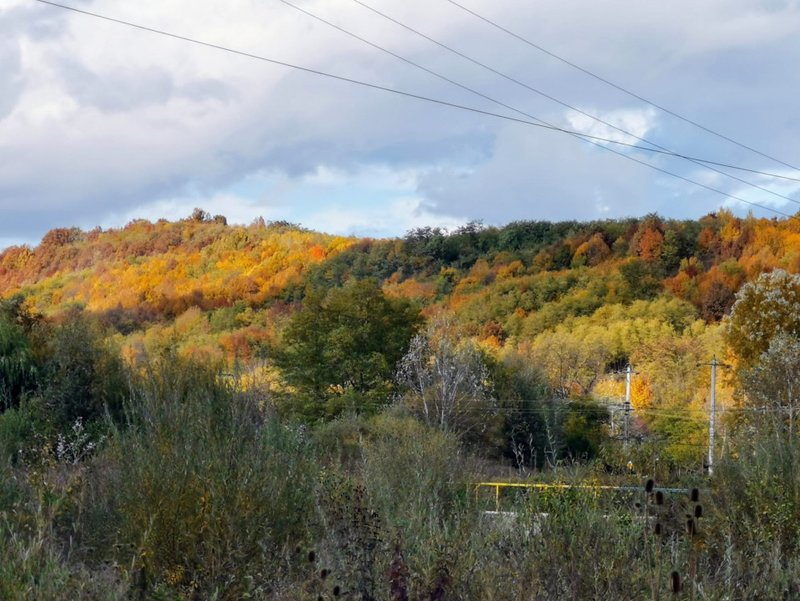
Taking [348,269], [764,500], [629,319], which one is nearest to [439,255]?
[348,269]

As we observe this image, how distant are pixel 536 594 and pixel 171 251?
11492 cm

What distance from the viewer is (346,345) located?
52219mm

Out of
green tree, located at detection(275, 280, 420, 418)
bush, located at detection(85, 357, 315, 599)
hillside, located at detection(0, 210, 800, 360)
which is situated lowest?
bush, located at detection(85, 357, 315, 599)

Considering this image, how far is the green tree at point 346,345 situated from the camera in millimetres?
51844

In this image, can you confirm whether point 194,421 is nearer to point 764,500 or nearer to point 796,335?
point 764,500

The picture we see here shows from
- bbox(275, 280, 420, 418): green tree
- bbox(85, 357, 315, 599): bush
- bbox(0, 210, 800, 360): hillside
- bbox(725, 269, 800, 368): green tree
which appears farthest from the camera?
bbox(0, 210, 800, 360): hillside

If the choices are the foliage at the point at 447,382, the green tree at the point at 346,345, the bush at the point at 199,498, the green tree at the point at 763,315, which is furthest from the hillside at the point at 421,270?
the bush at the point at 199,498

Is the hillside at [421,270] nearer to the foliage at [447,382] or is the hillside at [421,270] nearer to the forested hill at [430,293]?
the forested hill at [430,293]

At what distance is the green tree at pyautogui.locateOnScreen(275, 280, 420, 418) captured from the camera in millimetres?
51844

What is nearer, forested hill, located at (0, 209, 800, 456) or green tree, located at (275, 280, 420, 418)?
green tree, located at (275, 280, 420, 418)

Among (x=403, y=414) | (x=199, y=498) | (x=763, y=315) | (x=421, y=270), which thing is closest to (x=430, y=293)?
(x=421, y=270)

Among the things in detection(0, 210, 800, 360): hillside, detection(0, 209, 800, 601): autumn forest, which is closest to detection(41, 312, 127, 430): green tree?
detection(0, 209, 800, 601): autumn forest

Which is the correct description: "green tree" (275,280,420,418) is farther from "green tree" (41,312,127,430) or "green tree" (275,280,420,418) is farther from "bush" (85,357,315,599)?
"bush" (85,357,315,599)

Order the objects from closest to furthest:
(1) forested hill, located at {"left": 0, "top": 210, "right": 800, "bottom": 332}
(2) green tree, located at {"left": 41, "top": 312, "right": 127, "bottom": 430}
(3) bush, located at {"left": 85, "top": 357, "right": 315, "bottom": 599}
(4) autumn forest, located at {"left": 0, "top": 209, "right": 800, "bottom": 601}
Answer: (4) autumn forest, located at {"left": 0, "top": 209, "right": 800, "bottom": 601} < (3) bush, located at {"left": 85, "top": 357, "right": 315, "bottom": 599} < (2) green tree, located at {"left": 41, "top": 312, "right": 127, "bottom": 430} < (1) forested hill, located at {"left": 0, "top": 210, "right": 800, "bottom": 332}
